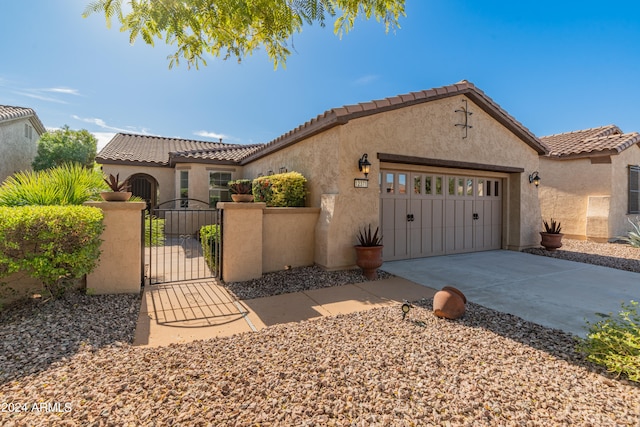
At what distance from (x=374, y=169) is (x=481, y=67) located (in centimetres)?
731

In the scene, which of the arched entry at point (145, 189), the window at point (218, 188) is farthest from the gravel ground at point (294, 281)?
the arched entry at point (145, 189)

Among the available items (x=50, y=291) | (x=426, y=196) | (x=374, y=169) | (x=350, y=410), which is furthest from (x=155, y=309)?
(x=426, y=196)

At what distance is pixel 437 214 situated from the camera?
30.5 ft

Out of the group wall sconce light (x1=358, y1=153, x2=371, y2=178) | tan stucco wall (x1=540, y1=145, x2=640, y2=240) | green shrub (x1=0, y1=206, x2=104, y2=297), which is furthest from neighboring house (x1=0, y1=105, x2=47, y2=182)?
tan stucco wall (x1=540, y1=145, x2=640, y2=240)

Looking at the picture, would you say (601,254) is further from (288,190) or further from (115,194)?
(115,194)

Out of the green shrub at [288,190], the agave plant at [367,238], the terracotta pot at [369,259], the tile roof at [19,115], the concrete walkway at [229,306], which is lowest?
the concrete walkway at [229,306]

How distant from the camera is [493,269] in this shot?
7.79 meters

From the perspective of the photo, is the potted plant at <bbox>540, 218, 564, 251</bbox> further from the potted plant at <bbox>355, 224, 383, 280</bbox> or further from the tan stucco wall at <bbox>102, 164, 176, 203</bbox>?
the tan stucco wall at <bbox>102, 164, 176, 203</bbox>

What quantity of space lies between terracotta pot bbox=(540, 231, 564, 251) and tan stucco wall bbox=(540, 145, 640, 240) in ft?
13.9

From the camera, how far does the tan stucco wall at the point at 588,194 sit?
12344 mm

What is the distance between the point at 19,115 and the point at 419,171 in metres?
20.2

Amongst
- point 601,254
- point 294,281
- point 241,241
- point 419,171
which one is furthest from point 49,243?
point 601,254

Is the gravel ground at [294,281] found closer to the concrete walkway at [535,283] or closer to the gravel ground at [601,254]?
the concrete walkway at [535,283]

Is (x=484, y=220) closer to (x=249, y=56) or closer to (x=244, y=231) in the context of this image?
(x=244, y=231)
